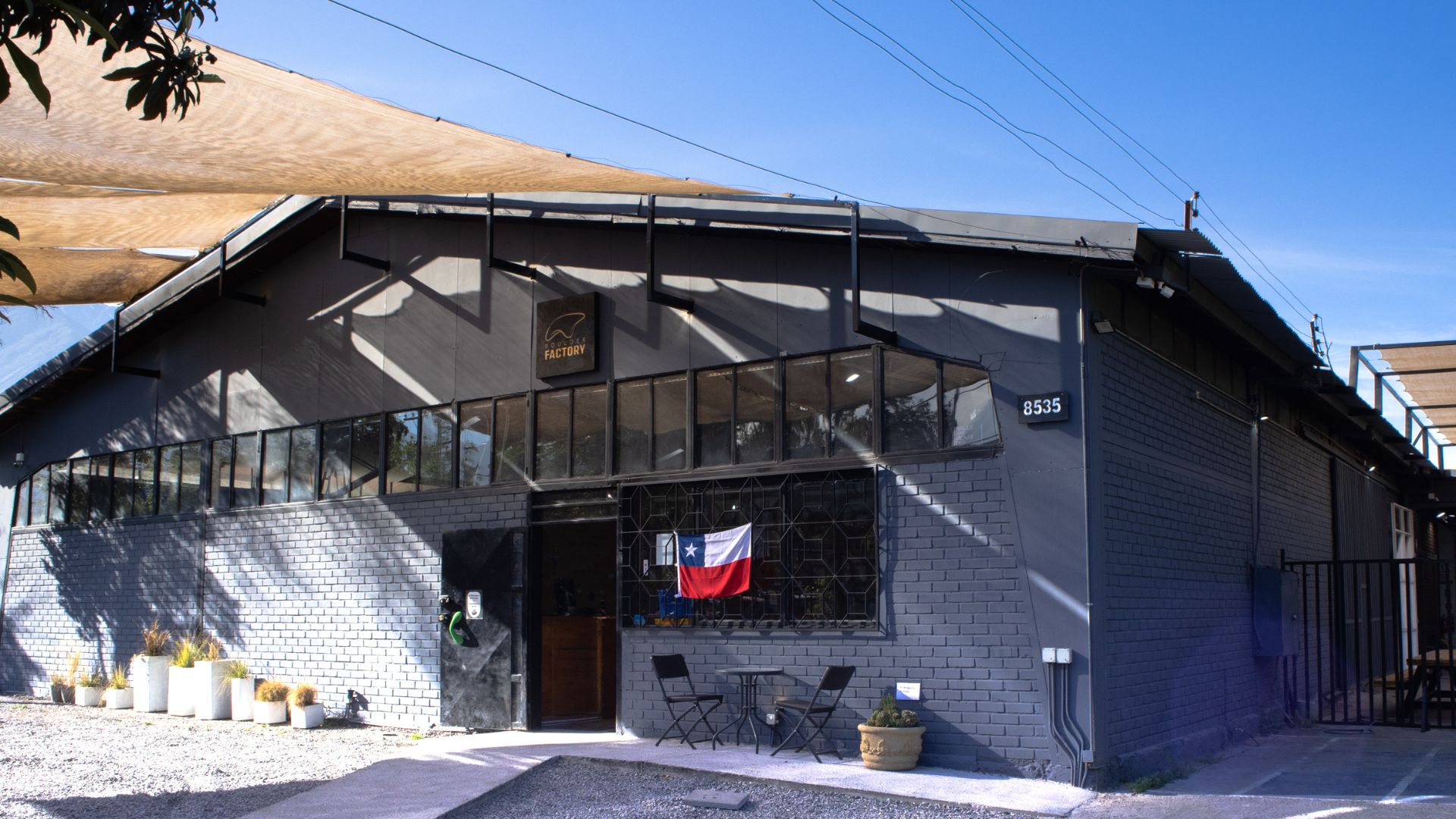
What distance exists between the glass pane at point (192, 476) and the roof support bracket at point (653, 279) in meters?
7.77

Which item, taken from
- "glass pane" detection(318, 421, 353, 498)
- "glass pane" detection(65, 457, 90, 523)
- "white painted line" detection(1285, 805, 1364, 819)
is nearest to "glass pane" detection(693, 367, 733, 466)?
"glass pane" detection(318, 421, 353, 498)

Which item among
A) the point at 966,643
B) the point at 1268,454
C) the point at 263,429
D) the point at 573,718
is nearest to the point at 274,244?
the point at 263,429

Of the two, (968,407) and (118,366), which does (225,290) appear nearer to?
(118,366)

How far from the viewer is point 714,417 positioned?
35.9 feet

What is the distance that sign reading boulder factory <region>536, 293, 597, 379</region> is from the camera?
38.8 feet

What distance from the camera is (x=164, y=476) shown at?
16.2 metres

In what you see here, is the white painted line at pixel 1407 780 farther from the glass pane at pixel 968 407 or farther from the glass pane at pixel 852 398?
the glass pane at pixel 852 398

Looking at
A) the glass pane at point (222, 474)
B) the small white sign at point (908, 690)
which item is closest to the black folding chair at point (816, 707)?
the small white sign at point (908, 690)

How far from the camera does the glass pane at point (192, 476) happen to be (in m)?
15.7

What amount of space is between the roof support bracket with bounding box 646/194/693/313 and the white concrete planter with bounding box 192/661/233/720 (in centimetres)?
709

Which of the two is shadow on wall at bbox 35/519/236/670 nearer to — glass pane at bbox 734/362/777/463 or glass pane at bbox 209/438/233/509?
glass pane at bbox 209/438/233/509

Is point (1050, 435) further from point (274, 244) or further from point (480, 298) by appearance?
point (274, 244)

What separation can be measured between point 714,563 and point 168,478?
30.1 feet

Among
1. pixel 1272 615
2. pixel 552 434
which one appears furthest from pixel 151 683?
pixel 1272 615
